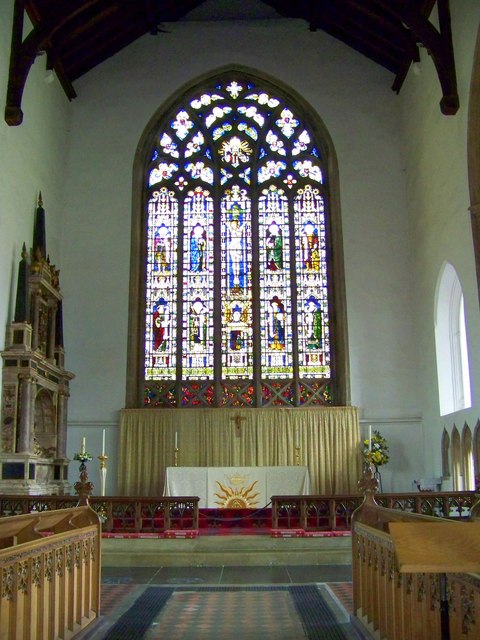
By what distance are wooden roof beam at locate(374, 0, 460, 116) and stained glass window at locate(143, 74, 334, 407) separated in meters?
3.86

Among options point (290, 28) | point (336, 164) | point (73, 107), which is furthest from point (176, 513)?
point (290, 28)

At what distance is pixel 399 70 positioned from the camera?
43.8ft

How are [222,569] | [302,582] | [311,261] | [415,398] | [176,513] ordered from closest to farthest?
[302,582] → [222,569] → [176,513] → [415,398] → [311,261]

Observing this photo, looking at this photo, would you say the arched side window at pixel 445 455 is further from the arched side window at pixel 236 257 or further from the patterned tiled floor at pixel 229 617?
the patterned tiled floor at pixel 229 617

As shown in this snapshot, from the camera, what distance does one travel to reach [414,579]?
358 cm

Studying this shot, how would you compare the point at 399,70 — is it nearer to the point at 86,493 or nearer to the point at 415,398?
the point at 415,398

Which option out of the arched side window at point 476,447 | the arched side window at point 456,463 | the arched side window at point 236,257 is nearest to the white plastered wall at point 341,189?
the arched side window at point 236,257

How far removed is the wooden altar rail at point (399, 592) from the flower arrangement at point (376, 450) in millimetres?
6196

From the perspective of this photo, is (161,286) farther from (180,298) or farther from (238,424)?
(238,424)

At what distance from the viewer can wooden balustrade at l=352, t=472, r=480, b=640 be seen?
2545mm

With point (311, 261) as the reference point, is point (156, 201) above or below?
above

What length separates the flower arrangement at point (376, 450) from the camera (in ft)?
38.1

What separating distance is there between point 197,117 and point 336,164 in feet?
9.85

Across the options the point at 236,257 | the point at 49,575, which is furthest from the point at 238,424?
the point at 49,575
